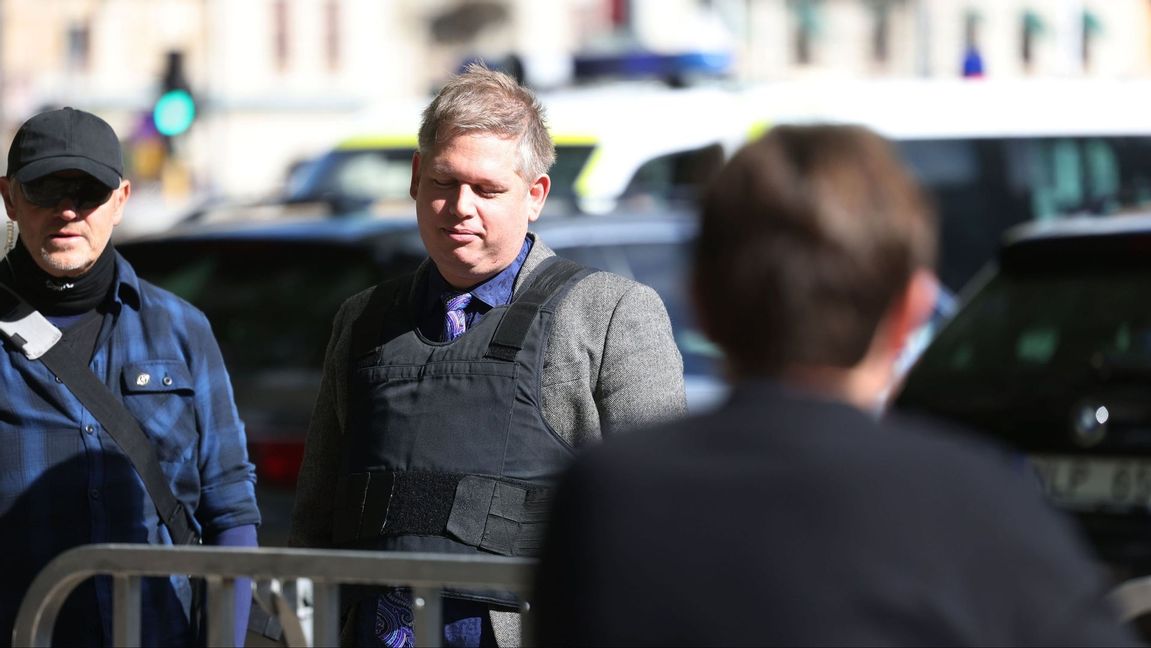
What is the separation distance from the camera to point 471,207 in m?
2.99

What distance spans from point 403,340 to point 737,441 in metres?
1.48

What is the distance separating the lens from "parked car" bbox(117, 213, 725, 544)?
17.4 ft

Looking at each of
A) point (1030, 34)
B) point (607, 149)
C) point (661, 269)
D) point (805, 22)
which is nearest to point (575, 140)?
point (607, 149)

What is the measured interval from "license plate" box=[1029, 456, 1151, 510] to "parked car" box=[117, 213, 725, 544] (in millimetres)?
1096

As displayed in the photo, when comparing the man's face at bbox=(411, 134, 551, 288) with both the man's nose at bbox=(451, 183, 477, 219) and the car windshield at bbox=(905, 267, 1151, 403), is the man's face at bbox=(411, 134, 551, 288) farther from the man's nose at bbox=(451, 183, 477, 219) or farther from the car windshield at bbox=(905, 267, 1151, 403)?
the car windshield at bbox=(905, 267, 1151, 403)

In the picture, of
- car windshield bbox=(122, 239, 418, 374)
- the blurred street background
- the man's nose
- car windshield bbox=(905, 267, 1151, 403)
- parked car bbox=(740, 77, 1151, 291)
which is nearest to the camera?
the man's nose

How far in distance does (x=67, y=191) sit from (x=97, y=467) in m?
0.52

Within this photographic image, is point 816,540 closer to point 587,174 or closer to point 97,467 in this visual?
point 97,467

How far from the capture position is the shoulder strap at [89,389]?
3.31 meters

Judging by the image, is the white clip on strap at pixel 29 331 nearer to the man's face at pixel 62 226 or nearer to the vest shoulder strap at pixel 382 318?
the man's face at pixel 62 226

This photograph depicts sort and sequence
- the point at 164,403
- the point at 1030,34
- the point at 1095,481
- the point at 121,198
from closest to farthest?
the point at 164,403, the point at 121,198, the point at 1095,481, the point at 1030,34

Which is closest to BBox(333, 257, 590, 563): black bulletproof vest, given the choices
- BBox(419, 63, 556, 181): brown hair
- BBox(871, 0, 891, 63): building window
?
BBox(419, 63, 556, 181): brown hair

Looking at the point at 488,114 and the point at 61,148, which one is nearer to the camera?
the point at 488,114

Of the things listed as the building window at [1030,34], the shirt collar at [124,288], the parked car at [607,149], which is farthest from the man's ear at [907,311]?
the building window at [1030,34]
